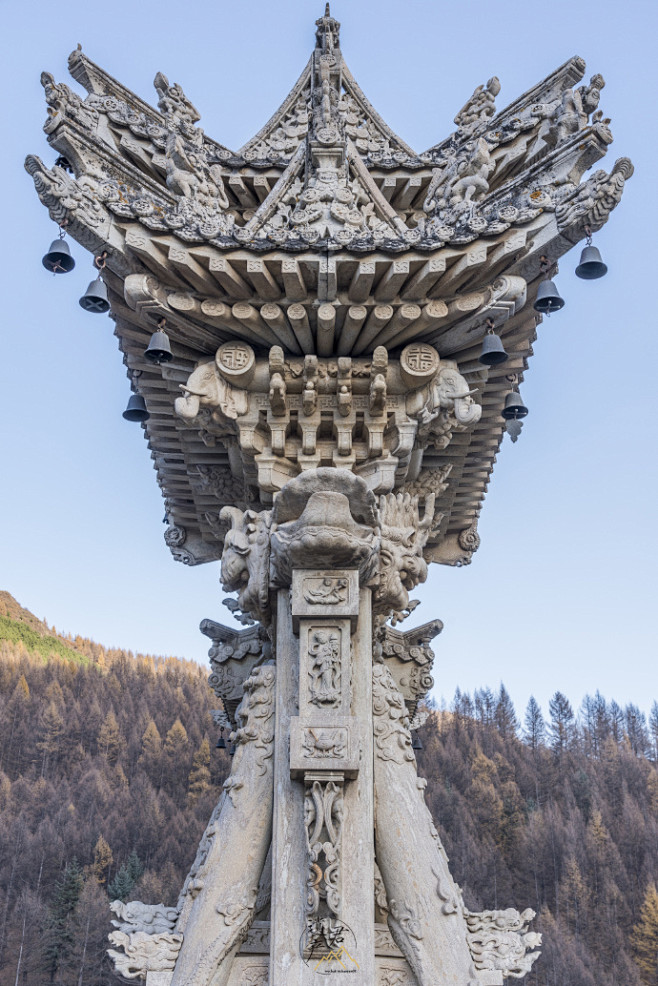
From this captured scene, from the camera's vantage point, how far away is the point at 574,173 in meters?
7.88

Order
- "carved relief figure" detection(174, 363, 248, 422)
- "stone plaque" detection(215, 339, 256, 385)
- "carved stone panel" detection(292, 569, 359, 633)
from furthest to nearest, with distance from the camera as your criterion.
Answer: "stone plaque" detection(215, 339, 256, 385)
"carved relief figure" detection(174, 363, 248, 422)
"carved stone panel" detection(292, 569, 359, 633)

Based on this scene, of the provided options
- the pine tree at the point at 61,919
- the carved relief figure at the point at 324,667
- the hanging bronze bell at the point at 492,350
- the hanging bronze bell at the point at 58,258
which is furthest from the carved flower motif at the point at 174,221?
the pine tree at the point at 61,919

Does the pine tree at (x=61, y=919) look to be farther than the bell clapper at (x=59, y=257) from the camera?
Yes

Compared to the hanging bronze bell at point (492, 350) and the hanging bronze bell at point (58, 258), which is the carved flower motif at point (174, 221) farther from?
the hanging bronze bell at point (492, 350)

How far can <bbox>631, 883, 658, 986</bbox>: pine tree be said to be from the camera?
118 feet

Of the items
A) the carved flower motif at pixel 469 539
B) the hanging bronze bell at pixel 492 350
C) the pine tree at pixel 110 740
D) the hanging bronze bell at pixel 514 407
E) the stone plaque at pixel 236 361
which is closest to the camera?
the hanging bronze bell at pixel 492 350

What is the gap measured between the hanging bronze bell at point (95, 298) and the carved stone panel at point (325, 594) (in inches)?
103

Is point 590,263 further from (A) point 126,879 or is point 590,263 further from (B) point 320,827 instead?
(A) point 126,879

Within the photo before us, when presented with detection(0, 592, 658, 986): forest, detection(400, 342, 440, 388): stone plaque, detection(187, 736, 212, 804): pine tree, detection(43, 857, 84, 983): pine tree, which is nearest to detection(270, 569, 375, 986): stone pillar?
detection(400, 342, 440, 388): stone plaque

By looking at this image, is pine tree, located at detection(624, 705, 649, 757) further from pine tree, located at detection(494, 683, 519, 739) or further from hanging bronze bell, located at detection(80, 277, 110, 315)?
hanging bronze bell, located at detection(80, 277, 110, 315)

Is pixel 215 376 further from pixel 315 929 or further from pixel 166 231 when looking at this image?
pixel 315 929

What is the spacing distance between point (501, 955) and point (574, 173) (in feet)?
20.3

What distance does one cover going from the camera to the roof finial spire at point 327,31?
10117 mm

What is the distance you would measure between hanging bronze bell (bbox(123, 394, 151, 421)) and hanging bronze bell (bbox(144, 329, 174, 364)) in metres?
1.12
